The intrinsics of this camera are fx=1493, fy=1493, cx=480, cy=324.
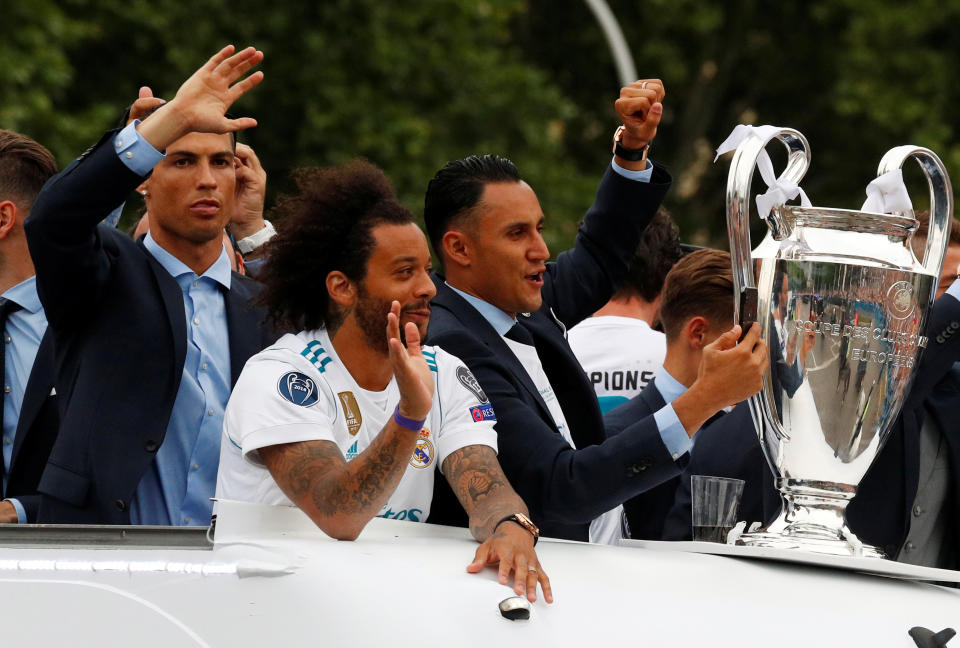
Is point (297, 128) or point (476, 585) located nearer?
point (476, 585)

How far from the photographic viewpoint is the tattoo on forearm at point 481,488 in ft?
9.28

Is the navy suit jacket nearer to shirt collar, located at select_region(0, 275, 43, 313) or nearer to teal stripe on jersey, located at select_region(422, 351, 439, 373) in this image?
teal stripe on jersey, located at select_region(422, 351, 439, 373)

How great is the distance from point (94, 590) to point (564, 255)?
7.82ft

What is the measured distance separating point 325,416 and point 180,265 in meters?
0.97

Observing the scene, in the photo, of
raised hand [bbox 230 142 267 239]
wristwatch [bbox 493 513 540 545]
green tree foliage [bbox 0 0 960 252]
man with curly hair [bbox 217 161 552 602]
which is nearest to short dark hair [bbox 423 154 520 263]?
man with curly hair [bbox 217 161 552 602]

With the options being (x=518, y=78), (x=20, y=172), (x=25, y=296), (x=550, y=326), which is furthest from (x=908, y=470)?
(x=518, y=78)

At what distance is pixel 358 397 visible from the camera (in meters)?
3.05

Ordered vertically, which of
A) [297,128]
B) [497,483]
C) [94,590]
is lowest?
[94,590]

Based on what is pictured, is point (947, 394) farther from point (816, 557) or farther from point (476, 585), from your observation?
point (476, 585)

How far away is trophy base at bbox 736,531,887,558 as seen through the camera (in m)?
2.93

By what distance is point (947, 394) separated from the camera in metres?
3.89

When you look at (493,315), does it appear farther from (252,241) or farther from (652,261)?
(652,261)

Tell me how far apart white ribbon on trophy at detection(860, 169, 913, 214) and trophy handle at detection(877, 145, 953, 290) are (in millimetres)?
21

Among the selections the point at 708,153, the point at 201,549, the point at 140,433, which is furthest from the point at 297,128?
the point at 201,549
